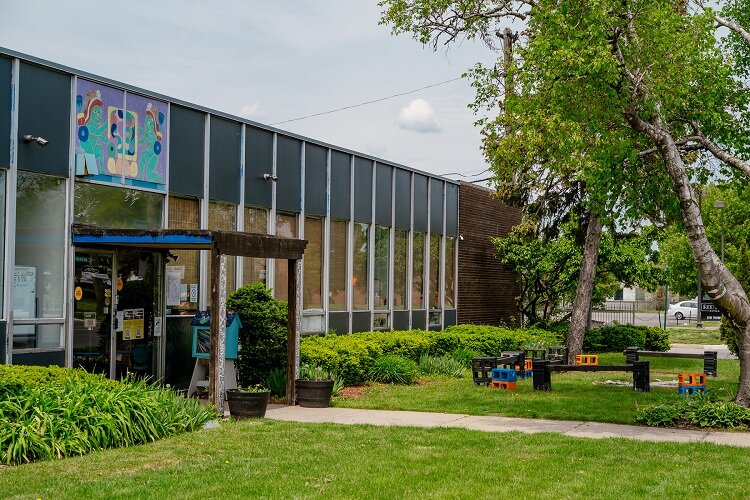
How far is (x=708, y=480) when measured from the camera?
362 inches

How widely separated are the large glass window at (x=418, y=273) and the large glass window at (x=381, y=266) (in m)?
1.49

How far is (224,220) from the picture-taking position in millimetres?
17422

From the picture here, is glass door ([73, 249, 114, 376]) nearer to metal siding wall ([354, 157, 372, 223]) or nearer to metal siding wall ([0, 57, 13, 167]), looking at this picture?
metal siding wall ([0, 57, 13, 167])

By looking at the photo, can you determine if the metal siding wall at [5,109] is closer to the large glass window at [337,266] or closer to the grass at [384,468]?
the grass at [384,468]

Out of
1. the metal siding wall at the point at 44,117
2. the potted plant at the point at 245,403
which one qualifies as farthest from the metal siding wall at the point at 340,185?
the potted plant at the point at 245,403

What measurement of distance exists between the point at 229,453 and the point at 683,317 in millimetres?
58781

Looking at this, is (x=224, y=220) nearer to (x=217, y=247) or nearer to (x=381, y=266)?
(x=217, y=247)

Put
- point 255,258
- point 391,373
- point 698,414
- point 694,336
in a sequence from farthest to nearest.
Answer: point 694,336, point 391,373, point 255,258, point 698,414

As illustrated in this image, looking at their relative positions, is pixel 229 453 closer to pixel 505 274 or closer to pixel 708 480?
pixel 708 480

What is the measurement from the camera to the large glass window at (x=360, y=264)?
21.8 m

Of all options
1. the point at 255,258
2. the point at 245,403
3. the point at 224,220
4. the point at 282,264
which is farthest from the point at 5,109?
the point at 282,264

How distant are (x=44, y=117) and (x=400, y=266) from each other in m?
12.3

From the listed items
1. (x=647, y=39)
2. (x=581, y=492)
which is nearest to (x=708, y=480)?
(x=581, y=492)

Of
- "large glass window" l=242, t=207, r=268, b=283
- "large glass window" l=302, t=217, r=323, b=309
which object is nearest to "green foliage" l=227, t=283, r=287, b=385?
"large glass window" l=242, t=207, r=268, b=283
